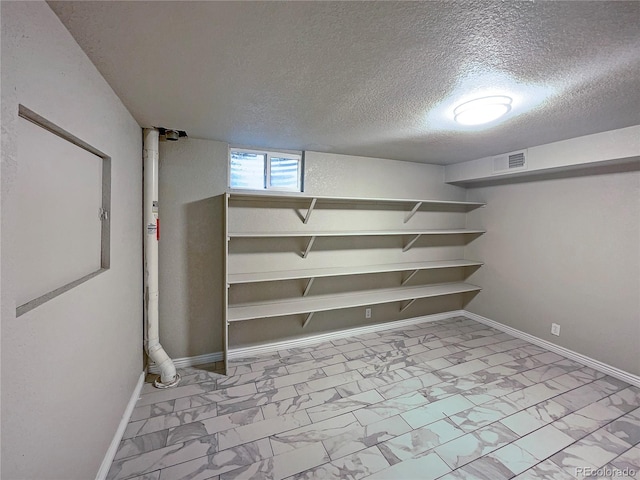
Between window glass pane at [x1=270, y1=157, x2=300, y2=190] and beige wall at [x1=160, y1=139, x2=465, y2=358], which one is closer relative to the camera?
beige wall at [x1=160, y1=139, x2=465, y2=358]

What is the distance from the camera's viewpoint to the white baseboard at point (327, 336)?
2730 millimetres

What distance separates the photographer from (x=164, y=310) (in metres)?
2.44

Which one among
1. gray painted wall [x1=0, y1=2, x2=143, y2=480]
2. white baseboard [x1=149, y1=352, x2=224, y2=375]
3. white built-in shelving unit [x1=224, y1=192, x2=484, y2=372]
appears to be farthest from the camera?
white built-in shelving unit [x1=224, y1=192, x2=484, y2=372]

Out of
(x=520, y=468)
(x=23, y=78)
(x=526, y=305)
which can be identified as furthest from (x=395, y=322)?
(x=23, y=78)

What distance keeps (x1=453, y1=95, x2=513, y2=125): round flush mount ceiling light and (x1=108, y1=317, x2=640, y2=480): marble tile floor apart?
2086mm

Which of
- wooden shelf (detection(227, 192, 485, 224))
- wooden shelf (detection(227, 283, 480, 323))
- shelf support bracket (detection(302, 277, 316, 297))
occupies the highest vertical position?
wooden shelf (detection(227, 192, 485, 224))

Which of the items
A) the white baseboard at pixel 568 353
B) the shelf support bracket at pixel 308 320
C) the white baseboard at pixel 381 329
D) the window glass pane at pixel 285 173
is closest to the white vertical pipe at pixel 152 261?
the white baseboard at pixel 381 329

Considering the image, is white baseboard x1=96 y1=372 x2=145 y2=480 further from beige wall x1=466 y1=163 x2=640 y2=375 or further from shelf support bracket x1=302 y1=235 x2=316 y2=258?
beige wall x1=466 y1=163 x2=640 y2=375

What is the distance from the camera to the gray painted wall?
0.77m

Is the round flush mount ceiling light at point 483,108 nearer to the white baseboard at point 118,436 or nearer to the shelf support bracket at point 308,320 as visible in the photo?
the shelf support bracket at point 308,320

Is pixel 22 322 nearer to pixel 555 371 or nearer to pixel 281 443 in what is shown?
pixel 281 443

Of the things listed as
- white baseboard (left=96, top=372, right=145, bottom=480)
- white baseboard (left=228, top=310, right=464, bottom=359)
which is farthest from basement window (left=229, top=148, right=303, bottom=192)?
white baseboard (left=96, top=372, right=145, bottom=480)

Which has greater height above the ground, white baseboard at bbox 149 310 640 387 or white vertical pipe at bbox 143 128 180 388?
white vertical pipe at bbox 143 128 180 388

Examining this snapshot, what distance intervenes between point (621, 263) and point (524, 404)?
1.60 meters
